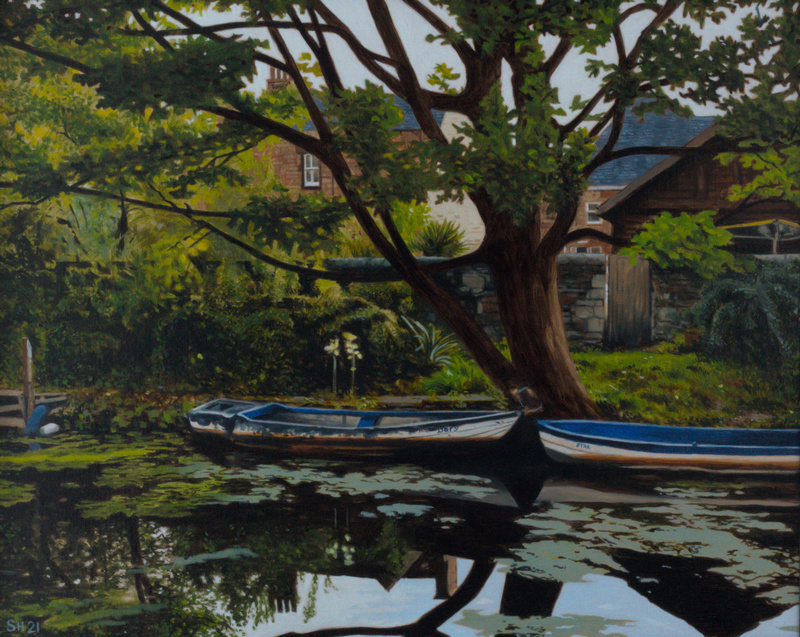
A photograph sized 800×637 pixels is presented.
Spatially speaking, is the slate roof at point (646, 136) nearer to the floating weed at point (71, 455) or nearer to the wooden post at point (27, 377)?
the floating weed at point (71, 455)

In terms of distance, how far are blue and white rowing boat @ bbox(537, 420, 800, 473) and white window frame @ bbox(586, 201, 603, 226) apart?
90cm

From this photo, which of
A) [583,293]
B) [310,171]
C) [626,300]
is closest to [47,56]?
[310,171]

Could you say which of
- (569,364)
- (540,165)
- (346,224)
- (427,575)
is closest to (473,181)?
(540,165)

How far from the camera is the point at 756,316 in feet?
8.79

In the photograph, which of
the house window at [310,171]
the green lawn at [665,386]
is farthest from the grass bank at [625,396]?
the house window at [310,171]

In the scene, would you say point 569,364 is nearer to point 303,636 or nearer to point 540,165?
point 540,165

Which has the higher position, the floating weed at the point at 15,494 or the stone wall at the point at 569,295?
the stone wall at the point at 569,295

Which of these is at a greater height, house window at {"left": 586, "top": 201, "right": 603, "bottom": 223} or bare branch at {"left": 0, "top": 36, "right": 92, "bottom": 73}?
bare branch at {"left": 0, "top": 36, "right": 92, "bottom": 73}

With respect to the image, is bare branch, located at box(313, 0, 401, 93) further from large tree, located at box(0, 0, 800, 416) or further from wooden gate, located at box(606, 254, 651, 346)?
wooden gate, located at box(606, 254, 651, 346)

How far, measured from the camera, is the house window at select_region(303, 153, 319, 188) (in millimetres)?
3035

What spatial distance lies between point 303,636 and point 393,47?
2233 mm

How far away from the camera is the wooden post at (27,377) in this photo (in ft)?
8.60

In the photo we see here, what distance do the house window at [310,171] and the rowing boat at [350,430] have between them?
3.37ft

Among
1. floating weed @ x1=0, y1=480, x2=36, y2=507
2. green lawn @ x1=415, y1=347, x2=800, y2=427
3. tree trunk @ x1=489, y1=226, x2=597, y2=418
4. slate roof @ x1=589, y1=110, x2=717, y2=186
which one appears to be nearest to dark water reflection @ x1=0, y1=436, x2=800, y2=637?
floating weed @ x1=0, y1=480, x2=36, y2=507
